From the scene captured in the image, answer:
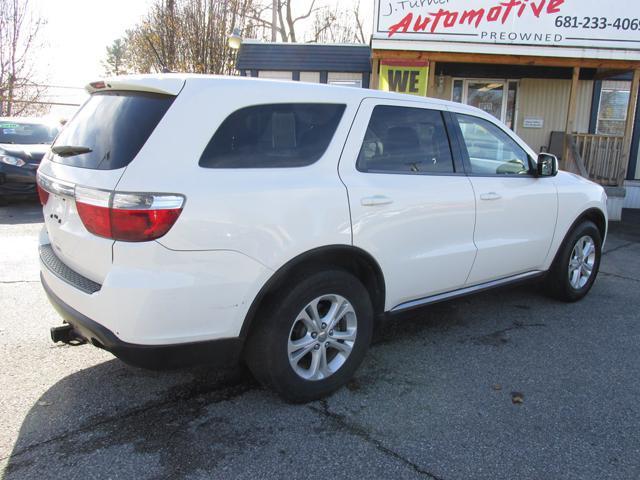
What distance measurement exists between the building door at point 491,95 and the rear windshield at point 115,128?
10.9 meters

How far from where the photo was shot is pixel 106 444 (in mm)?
2674

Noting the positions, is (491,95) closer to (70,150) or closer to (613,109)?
(613,109)

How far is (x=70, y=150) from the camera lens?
292cm

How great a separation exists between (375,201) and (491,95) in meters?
10.8

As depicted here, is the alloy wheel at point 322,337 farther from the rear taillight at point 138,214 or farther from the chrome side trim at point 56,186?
the chrome side trim at point 56,186

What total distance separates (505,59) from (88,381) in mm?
9321

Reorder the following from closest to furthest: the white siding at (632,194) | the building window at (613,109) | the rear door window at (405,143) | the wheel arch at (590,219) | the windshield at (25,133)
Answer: the rear door window at (405,143)
the wheel arch at (590,219)
the windshield at (25,133)
the white siding at (632,194)
the building window at (613,109)

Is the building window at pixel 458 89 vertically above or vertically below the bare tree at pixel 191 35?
below

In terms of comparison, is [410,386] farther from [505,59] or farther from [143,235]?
[505,59]

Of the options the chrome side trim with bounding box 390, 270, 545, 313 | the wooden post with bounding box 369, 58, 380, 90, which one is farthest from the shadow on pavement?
the chrome side trim with bounding box 390, 270, 545, 313

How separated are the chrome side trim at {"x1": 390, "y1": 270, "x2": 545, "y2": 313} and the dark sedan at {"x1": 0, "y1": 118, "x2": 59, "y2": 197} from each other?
27.0 ft

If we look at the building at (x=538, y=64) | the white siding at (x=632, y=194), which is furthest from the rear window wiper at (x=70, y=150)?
the white siding at (x=632, y=194)

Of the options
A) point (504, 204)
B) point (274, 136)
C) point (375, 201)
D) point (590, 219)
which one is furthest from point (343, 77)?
point (274, 136)

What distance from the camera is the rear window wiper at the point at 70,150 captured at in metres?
2.83
